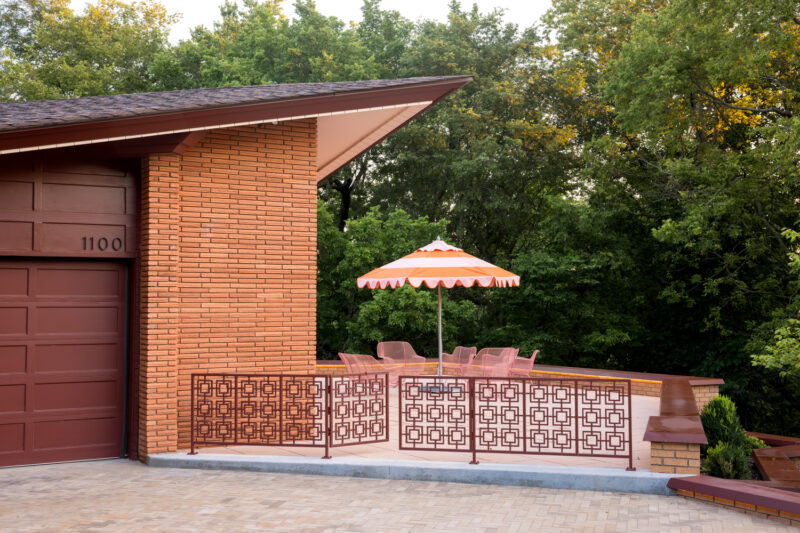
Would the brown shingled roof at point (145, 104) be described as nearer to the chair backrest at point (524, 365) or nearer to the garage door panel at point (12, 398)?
the garage door panel at point (12, 398)

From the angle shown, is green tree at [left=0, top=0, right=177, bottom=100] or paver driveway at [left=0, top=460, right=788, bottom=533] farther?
green tree at [left=0, top=0, right=177, bottom=100]

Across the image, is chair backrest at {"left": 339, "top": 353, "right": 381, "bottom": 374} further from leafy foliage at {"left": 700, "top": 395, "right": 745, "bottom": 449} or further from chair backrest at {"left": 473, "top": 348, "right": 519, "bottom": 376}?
leafy foliage at {"left": 700, "top": 395, "right": 745, "bottom": 449}

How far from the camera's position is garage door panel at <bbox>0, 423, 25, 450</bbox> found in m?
8.30

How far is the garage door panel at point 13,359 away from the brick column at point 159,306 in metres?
1.31

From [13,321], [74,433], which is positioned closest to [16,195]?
[13,321]

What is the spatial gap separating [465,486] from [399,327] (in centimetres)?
1325

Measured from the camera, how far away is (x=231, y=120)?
340 inches

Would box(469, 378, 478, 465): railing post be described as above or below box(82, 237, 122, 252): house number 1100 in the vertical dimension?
below

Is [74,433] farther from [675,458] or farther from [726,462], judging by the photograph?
[726,462]

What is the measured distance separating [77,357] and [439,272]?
600 cm

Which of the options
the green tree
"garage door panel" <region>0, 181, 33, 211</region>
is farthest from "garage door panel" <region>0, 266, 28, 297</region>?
the green tree

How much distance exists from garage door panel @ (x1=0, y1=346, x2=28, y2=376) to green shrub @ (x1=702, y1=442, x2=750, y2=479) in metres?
8.13

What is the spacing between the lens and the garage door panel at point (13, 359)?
328 inches

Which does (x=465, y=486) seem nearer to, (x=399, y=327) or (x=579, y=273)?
(x=399, y=327)
